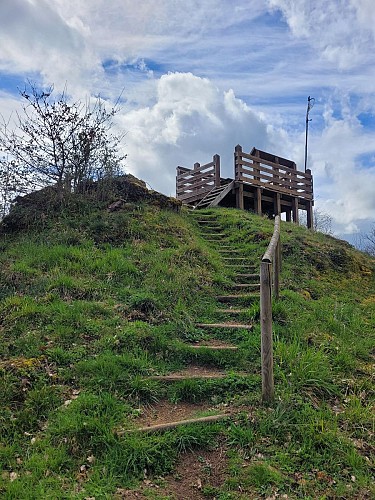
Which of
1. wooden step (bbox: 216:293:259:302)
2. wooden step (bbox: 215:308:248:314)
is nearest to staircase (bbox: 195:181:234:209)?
wooden step (bbox: 216:293:259:302)

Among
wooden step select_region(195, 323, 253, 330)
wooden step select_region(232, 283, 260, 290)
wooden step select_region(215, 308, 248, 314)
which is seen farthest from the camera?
wooden step select_region(232, 283, 260, 290)

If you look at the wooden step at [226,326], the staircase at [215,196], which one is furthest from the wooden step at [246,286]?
the staircase at [215,196]

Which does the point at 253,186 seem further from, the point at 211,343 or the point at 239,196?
the point at 211,343

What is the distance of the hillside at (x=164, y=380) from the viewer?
3.04 meters

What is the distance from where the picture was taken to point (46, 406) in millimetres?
3662

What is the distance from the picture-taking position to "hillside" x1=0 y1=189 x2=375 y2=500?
3.04m

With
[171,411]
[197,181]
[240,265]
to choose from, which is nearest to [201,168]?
[197,181]

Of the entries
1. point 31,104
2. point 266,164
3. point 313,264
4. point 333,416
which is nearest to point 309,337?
point 333,416

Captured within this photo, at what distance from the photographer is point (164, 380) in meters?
4.27

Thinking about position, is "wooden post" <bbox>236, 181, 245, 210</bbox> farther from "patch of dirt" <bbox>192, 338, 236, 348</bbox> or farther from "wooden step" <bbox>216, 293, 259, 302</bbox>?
"patch of dirt" <bbox>192, 338, 236, 348</bbox>

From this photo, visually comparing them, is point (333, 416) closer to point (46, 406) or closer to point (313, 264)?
point (46, 406)

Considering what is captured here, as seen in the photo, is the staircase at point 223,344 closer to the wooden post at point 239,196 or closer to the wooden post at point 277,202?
the wooden post at point 239,196

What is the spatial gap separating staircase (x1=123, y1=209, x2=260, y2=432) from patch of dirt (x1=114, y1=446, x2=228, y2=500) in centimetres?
34

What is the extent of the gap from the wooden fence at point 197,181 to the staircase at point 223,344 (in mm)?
8339
